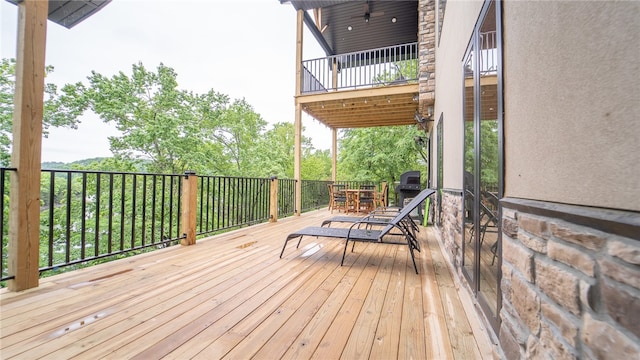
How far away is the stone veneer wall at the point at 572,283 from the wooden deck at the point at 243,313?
1.95 ft

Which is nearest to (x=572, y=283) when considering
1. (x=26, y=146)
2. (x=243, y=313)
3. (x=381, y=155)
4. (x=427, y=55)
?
(x=243, y=313)

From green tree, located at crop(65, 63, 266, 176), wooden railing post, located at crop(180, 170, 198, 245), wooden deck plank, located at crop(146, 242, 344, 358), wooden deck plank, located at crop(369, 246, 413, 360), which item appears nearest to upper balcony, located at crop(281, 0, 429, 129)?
wooden railing post, located at crop(180, 170, 198, 245)

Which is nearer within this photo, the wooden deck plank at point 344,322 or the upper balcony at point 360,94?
the wooden deck plank at point 344,322

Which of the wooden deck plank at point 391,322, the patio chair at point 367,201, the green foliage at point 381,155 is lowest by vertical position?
the wooden deck plank at point 391,322

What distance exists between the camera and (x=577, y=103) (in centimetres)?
76

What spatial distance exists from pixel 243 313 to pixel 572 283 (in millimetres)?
1766

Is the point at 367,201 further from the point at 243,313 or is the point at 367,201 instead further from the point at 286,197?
the point at 243,313

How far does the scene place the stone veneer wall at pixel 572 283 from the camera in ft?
1.85

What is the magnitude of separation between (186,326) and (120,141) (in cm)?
1306

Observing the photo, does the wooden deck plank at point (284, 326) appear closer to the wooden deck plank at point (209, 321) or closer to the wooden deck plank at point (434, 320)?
the wooden deck plank at point (209, 321)

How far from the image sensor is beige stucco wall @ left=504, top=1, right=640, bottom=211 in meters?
0.59

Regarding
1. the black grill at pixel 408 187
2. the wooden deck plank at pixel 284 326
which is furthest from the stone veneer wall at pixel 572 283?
the black grill at pixel 408 187

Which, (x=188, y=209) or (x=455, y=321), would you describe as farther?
(x=188, y=209)

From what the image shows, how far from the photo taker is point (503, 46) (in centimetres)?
138
